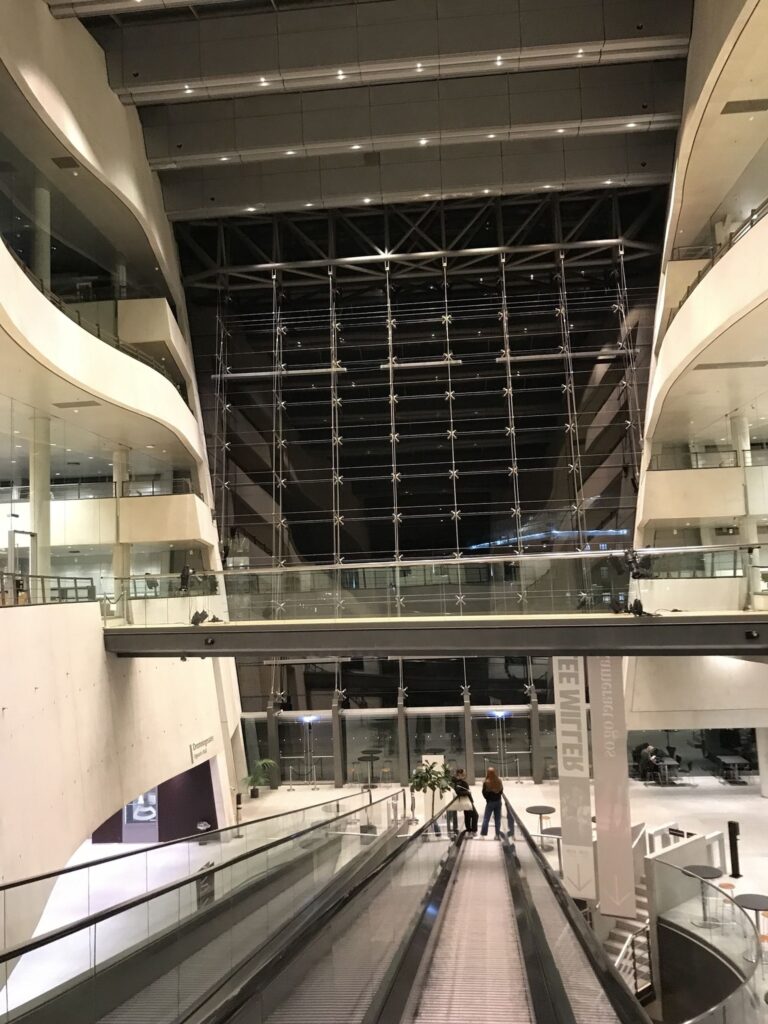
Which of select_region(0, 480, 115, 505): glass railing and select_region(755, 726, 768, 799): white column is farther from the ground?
select_region(0, 480, 115, 505): glass railing

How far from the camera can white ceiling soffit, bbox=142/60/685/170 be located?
13.1 metres

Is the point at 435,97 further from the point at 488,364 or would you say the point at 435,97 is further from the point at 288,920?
the point at 288,920

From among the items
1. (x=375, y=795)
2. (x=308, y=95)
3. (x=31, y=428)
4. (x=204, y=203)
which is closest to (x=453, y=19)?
(x=308, y=95)

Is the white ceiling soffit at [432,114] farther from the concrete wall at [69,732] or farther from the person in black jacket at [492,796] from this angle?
the person in black jacket at [492,796]

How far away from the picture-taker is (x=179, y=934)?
3.58 metres

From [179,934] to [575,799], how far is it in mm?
5893

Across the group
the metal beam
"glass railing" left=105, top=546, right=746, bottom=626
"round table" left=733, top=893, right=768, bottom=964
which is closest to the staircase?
"round table" left=733, top=893, right=768, bottom=964

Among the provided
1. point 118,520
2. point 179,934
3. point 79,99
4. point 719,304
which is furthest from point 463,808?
point 79,99

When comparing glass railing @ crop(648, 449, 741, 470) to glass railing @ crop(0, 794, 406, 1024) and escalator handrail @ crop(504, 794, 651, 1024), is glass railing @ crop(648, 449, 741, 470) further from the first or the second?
glass railing @ crop(0, 794, 406, 1024)

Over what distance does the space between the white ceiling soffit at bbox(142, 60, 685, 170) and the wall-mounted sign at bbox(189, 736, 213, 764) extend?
10.6 m

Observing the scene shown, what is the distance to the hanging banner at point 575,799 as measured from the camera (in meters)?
8.39

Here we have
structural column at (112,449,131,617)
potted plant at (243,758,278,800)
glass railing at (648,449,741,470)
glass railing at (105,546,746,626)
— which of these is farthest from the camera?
potted plant at (243,758,278,800)

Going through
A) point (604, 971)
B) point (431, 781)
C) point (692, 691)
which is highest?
point (604, 971)

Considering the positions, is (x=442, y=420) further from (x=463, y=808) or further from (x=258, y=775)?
(x=258, y=775)
